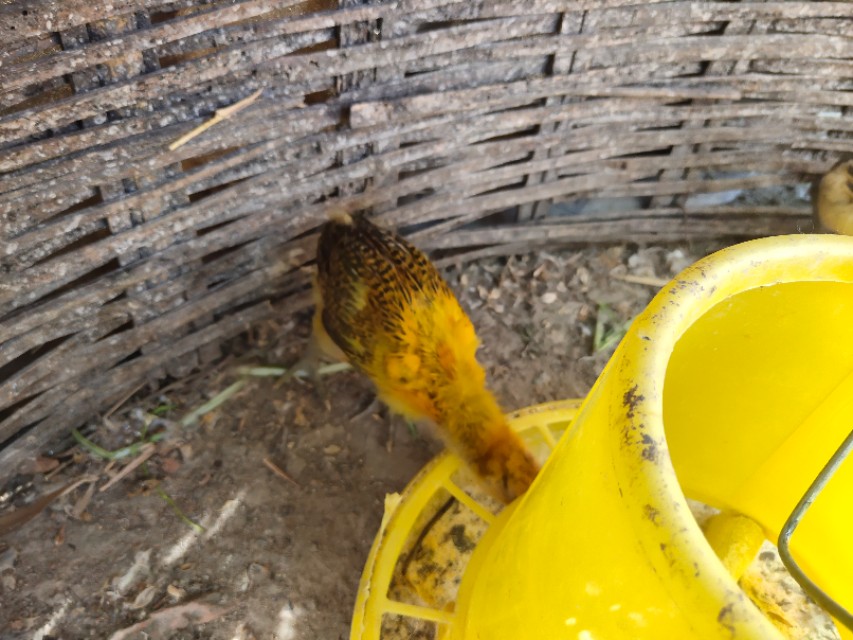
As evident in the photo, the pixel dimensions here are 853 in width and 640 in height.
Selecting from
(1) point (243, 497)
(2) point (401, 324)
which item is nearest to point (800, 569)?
(2) point (401, 324)

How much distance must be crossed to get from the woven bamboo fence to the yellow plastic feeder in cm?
96

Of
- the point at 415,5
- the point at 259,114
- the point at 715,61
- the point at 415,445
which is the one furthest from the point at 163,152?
the point at 715,61

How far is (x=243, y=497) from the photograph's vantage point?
2410 millimetres

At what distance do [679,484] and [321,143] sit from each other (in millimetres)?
1557

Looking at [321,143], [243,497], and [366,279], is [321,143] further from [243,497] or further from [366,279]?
[243,497]

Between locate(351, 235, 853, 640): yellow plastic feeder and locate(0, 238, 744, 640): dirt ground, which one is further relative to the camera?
locate(0, 238, 744, 640): dirt ground

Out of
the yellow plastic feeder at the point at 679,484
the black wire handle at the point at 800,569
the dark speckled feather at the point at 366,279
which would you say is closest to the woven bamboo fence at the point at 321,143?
the dark speckled feather at the point at 366,279

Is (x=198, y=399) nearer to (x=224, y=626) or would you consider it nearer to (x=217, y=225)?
(x=217, y=225)

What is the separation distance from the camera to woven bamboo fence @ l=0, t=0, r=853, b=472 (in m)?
1.88

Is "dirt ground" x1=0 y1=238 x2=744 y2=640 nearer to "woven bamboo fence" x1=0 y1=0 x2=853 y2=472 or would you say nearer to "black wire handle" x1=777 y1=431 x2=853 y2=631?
"woven bamboo fence" x1=0 y1=0 x2=853 y2=472

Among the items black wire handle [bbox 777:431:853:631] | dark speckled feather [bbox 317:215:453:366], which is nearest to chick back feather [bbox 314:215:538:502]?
dark speckled feather [bbox 317:215:453:366]

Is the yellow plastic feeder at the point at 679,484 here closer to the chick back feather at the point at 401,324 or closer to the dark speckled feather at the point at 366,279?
the chick back feather at the point at 401,324

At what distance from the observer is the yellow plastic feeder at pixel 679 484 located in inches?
37.1

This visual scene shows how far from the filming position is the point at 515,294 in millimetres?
3047
